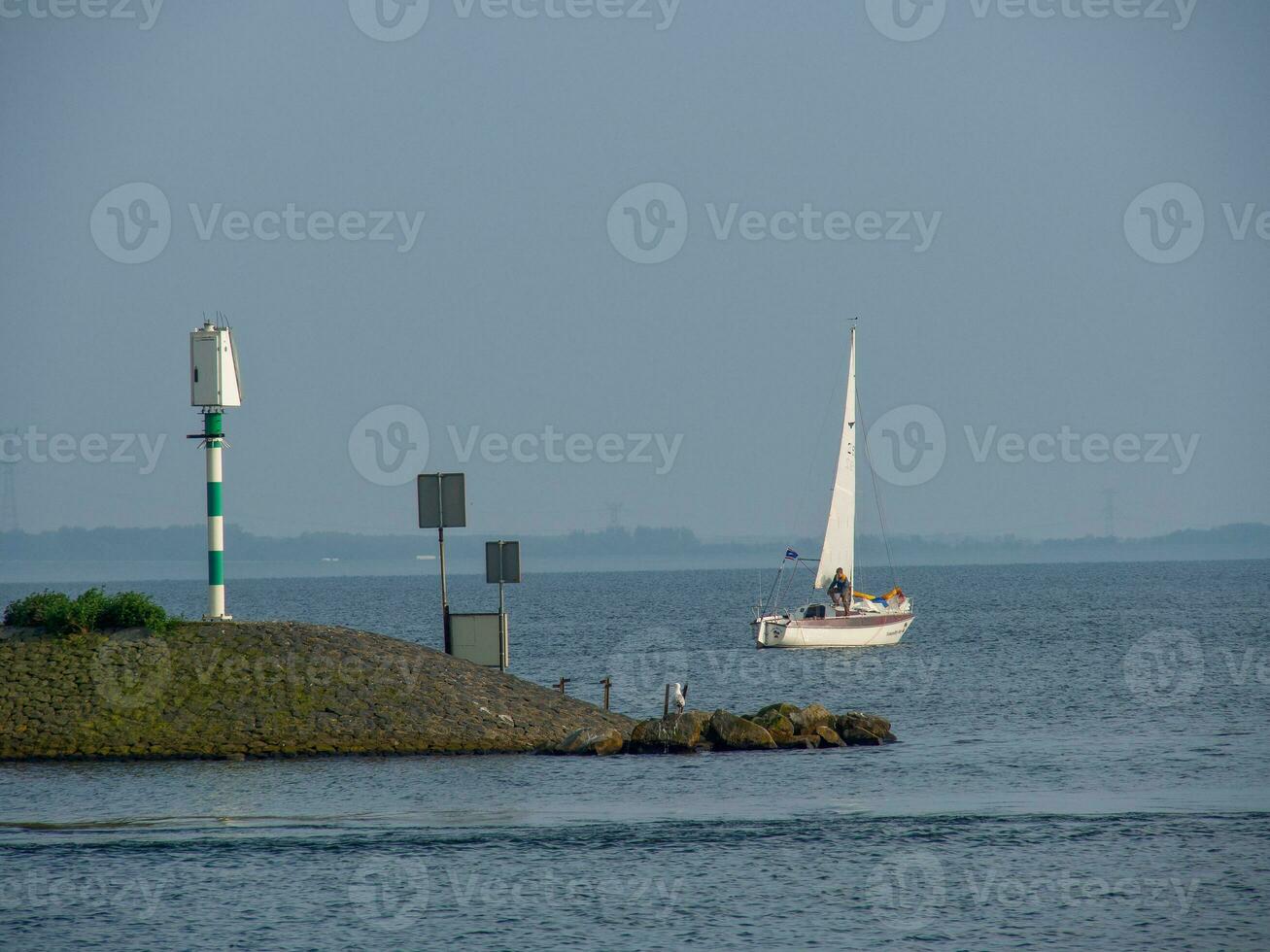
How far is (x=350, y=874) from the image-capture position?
2389 centimetres

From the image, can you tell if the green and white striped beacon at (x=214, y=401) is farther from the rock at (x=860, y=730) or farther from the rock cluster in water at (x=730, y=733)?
the rock at (x=860, y=730)

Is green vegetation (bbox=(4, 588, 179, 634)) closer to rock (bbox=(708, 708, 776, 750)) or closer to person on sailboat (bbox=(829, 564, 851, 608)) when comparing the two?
rock (bbox=(708, 708, 776, 750))

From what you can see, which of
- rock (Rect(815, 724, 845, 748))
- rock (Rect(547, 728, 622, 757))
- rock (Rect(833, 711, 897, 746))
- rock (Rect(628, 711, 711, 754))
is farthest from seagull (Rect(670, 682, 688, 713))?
rock (Rect(833, 711, 897, 746))

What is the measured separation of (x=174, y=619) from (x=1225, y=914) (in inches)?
973

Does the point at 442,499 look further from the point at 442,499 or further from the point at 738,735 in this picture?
the point at 738,735

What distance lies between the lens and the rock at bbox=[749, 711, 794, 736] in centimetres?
3706

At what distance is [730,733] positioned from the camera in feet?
119

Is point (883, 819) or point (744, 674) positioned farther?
point (744, 674)

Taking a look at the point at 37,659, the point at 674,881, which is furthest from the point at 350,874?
the point at 37,659

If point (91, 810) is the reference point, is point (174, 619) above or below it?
above

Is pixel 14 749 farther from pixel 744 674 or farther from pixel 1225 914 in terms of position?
pixel 744 674

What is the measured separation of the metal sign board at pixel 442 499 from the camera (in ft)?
120

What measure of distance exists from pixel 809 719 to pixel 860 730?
1527mm

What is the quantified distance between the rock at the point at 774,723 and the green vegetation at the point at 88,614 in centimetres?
1432
